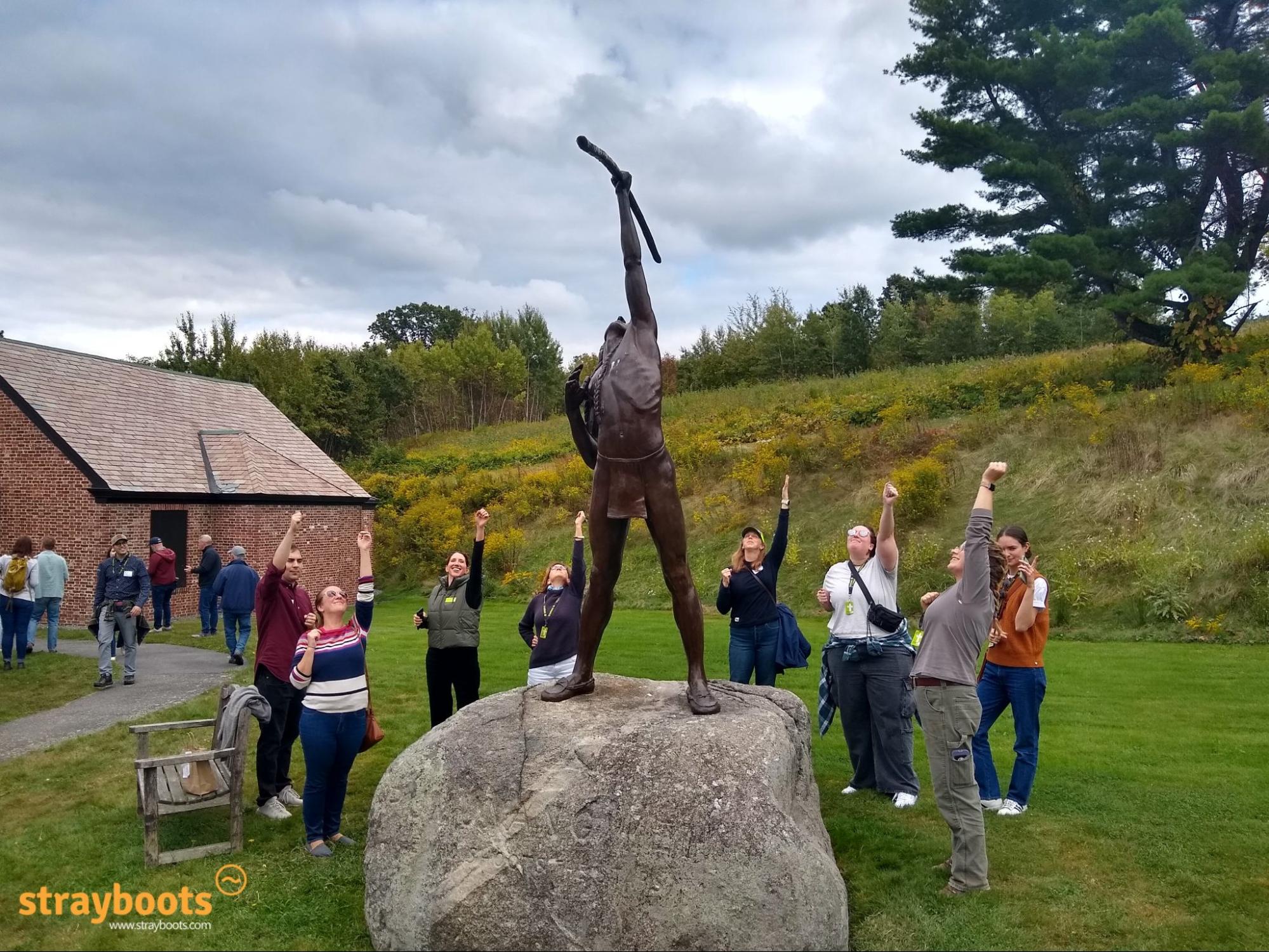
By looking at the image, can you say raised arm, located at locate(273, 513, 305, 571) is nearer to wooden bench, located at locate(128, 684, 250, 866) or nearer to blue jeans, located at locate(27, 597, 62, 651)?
wooden bench, located at locate(128, 684, 250, 866)

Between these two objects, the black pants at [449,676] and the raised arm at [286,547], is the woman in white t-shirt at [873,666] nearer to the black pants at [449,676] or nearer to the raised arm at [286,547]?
the black pants at [449,676]

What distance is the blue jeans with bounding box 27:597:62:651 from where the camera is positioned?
43.6 ft

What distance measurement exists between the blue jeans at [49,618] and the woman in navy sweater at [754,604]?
11077 millimetres

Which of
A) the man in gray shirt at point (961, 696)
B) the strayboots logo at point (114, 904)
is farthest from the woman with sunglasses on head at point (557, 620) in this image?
the man in gray shirt at point (961, 696)

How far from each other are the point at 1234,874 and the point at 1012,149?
61.4 ft

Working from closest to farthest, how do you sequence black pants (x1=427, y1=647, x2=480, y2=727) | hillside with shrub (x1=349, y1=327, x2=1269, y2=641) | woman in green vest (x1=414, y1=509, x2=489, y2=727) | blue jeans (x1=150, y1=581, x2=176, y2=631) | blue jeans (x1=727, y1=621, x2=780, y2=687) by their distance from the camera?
woman in green vest (x1=414, y1=509, x2=489, y2=727) → black pants (x1=427, y1=647, x2=480, y2=727) → blue jeans (x1=727, y1=621, x2=780, y2=687) → hillside with shrub (x1=349, y1=327, x2=1269, y2=641) → blue jeans (x1=150, y1=581, x2=176, y2=631)

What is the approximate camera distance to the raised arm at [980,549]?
188 inches

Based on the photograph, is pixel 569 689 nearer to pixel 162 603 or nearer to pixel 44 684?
pixel 44 684

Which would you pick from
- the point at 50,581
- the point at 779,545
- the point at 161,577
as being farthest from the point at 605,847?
the point at 161,577

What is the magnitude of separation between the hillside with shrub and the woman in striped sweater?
38.0 feet

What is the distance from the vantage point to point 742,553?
733 cm

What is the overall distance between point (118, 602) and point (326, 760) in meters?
7.13

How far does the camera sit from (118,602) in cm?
A: 1098

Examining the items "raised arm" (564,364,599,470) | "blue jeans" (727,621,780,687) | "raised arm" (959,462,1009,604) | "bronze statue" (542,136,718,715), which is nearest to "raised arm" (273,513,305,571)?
"raised arm" (564,364,599,470)
